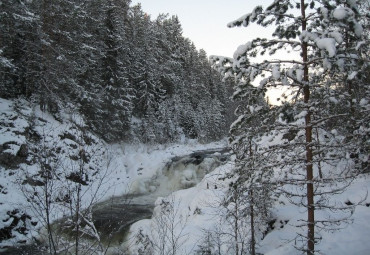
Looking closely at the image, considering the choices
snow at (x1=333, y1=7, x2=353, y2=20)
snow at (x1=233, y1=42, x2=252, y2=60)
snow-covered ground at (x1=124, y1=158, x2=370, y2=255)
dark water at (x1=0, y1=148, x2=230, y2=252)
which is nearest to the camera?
snow at (x1=333, y1=7, x2=353, y2=20)

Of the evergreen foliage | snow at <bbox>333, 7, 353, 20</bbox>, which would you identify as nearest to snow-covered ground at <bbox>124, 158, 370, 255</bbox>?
snow at <bbox>333, 7, 353, 20</bbox>

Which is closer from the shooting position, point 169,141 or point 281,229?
point 281,229

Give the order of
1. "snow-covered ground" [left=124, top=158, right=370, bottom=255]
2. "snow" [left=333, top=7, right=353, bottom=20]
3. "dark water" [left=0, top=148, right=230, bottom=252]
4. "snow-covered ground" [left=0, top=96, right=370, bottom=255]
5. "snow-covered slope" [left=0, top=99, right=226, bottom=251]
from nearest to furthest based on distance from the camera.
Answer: "snow" [left=333, top=7, right=353, bottom=20] → "snow-covered ground" [left=124, top=158, right=370, bottom=255] → "snow-covered ground" [left=0, top=96, right=370, bottom=255] → "snow-covered slope" [left=0, top=99, right=226, bottom=251] → "dark water" [left=0, top=148, right=230, bottom=252]

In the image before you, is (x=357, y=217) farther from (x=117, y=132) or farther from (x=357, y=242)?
(x=117, y=132)

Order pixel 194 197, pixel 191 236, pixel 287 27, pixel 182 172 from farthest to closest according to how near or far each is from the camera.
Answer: pixel 182 172 < pixel 194 197 < pixel 191 236 < pixel 287 27

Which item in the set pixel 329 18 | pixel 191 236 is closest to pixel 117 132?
pixel 191 236

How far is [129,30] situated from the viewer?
38188 mm

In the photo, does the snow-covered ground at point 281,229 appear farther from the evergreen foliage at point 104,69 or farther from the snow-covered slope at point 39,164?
the evergreen foliage at point 104,69

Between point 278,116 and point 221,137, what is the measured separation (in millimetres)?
46137

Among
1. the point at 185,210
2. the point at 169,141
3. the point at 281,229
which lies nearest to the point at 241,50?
the point at 281,229

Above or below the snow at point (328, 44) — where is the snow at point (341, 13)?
above

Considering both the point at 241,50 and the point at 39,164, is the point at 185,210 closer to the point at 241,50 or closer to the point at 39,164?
the point at 39,164

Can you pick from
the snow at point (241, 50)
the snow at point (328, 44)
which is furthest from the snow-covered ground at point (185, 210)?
the snow at point (328, 44)

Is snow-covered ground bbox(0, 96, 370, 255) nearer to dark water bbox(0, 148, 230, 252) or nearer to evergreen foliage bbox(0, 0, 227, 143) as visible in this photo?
dark water bbox(0, 148, 230, 252)
